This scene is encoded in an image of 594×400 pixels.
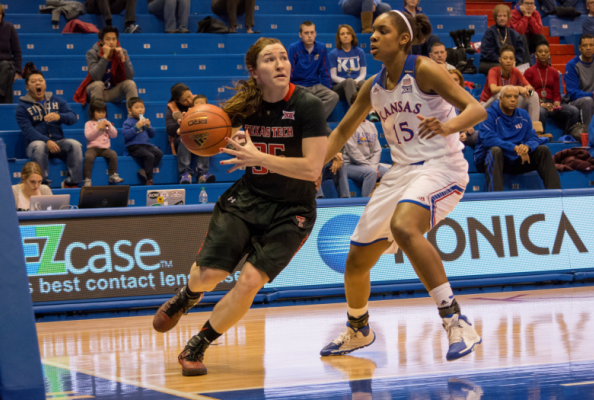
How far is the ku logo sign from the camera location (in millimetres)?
6438

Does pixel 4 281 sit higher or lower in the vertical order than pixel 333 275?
higher

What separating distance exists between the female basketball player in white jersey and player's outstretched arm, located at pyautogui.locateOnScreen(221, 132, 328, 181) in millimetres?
366

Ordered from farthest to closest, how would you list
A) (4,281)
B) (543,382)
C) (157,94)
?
(157,94) < (543,382) < (4,281)

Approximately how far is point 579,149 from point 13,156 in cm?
837

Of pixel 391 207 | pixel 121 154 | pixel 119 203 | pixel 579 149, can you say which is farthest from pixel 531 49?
pixel 391 207

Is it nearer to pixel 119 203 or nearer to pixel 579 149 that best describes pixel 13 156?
pixel 119 203

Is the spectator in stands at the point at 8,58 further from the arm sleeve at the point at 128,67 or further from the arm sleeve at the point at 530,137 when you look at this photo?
the arm sleeve at the point at 530,137

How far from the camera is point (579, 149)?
1025 cm

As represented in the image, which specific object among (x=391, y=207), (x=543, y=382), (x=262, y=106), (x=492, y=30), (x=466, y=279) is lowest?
(x=466, y=279)

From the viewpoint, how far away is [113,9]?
12141 mm

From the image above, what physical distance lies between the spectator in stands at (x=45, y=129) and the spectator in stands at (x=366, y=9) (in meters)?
5.97

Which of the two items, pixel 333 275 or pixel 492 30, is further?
pixel 492 30

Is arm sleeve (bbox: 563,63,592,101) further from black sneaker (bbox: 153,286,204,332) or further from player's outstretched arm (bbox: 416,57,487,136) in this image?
black sneaker (bbox: 153,286,204,332)

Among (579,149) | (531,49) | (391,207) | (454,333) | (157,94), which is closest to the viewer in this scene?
(454,333)
